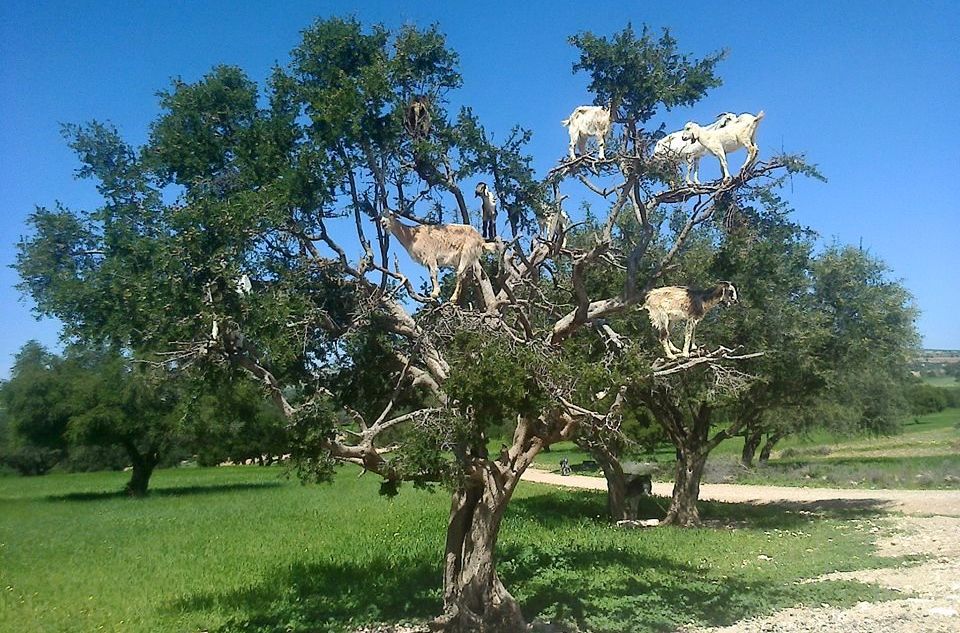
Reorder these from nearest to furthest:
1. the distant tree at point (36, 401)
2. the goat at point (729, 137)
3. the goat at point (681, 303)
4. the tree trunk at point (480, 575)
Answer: the goat at point (729, 137) < the tree trunk at point (480, 575) < the goat at point (681, 303) < the distant tree at point (36, 401)

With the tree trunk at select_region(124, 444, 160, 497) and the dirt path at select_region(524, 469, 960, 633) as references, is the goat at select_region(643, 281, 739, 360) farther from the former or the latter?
the tree trunk at select_region(124, 444, 160, 497)

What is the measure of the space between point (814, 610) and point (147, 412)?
29.3 metres

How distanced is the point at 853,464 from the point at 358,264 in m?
36.6

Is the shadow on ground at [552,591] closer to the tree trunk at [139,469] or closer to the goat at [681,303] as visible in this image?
the goat at [681,303]

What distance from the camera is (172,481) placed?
139 feet

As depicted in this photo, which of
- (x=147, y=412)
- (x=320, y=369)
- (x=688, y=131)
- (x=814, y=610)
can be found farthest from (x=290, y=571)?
(x=147, y=412)

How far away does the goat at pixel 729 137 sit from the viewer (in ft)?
28.0

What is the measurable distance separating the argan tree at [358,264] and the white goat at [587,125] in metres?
0.25

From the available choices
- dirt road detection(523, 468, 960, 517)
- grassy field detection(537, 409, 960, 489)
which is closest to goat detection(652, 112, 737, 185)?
dirt road detection(523, 468, 960, 517)

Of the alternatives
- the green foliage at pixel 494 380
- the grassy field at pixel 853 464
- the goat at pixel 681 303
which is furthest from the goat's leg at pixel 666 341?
the grassy field at pixel 853 464

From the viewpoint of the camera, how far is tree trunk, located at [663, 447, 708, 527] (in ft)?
65.5

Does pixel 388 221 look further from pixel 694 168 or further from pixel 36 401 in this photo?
pixel 36 401

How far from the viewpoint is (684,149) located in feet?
29.2

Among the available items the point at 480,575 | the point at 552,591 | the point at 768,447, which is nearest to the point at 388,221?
the point at 480,575
